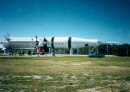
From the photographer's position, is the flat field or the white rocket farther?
the white rocket

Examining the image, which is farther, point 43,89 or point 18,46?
point 18,46

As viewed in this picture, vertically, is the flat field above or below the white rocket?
below

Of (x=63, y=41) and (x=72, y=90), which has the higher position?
(x=63, y=41)

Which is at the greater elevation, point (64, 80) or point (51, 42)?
point (51, 42)

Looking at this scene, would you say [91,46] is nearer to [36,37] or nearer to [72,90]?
[36,37]

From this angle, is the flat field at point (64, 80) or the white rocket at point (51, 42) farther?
the white rocket at point (51, 42)

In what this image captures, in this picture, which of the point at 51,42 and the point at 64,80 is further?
the point at 51,42

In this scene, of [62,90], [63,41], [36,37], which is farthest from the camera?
[36,37]

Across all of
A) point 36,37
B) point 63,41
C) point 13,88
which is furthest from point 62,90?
point 36,37

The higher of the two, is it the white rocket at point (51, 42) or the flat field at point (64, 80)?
the white rocket at point (51, 42)

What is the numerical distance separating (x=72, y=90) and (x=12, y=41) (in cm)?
6831

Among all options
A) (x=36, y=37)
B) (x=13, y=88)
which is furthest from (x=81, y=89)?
(x=36, y=37)

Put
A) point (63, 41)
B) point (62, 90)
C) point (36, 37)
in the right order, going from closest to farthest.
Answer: point (62, 90) → point (63, 41) → point (36, 37)

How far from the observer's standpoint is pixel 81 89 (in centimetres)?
1066
